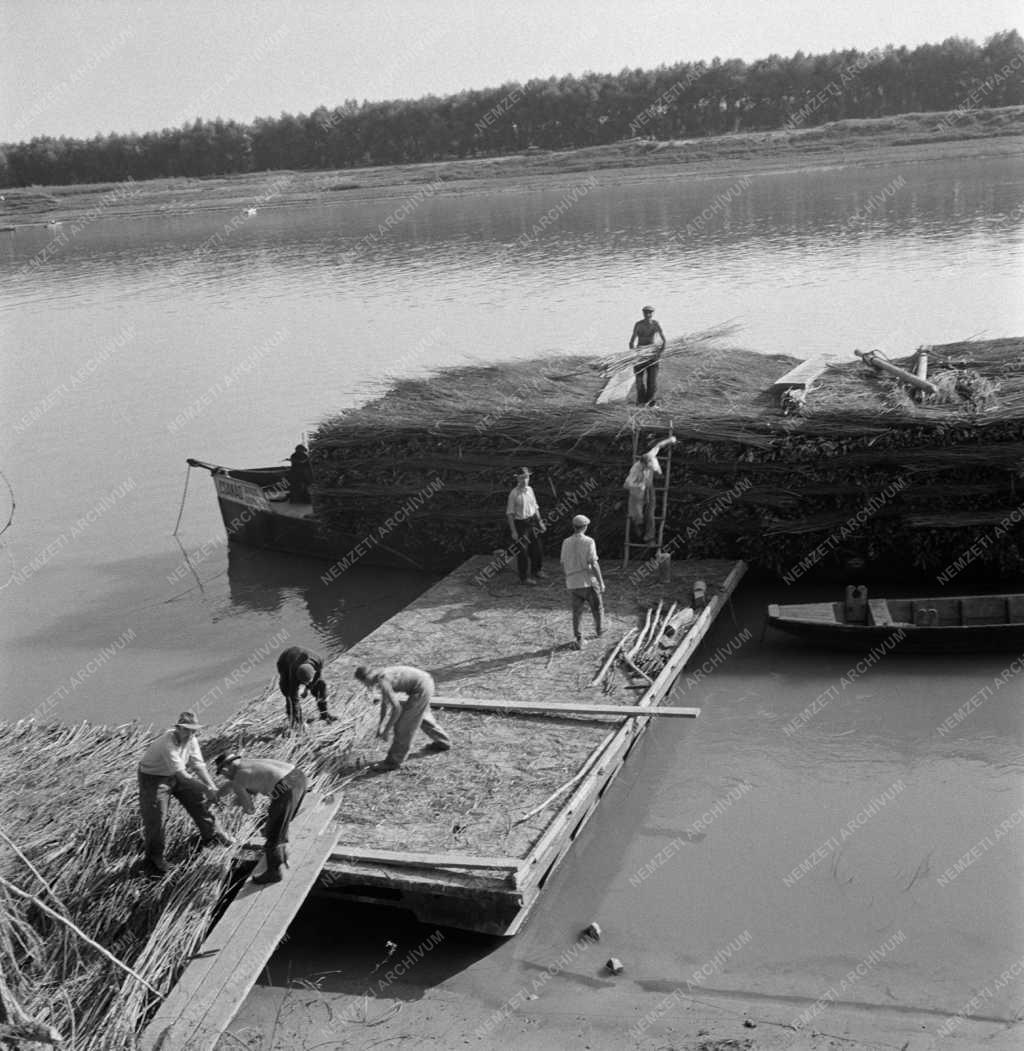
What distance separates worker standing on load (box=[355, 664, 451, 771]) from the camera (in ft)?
38.8

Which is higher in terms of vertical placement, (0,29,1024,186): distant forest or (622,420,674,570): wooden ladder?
(0,29,1024,186): distant forest

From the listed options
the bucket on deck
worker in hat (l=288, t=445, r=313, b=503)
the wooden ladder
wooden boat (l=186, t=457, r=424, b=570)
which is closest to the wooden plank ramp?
the bucket on deck

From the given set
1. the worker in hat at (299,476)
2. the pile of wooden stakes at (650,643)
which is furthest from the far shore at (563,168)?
the pile of wooden stakes at (650,643)

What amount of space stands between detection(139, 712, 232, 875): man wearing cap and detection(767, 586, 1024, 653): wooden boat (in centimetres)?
860

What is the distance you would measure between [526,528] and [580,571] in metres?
2.72

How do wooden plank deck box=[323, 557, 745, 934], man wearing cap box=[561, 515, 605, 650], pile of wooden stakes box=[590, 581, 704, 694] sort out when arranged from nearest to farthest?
wooden plank deck box=[323, 557, 745, 934]
pile of wooden stakes box=[590, 581, 704, 694]
man wearing cap box=[561, 515, 605, 650]

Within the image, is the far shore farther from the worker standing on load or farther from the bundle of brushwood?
the bundle of brushwood

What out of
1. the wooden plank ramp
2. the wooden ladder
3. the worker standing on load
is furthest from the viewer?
the wooden ladder

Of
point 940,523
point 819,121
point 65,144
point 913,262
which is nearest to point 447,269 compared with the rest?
point 913,262

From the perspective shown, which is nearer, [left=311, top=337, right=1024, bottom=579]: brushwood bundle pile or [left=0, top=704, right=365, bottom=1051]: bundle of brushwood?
[left=0, top=704, right=365, bottom=1051]: bundle of brushwood

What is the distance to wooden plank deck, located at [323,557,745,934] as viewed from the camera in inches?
423

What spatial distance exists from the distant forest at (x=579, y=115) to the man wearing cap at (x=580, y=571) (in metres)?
80.3

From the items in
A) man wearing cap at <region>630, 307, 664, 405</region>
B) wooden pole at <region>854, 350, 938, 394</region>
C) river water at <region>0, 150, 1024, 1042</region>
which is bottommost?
river water at <region>0, 150, 1024, 1042</region>

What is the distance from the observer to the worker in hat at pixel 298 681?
1261cm
